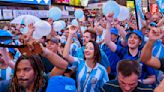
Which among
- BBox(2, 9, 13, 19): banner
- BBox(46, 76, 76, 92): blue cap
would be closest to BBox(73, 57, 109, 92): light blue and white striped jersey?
BBox(46, 76, 76, 92): blue cap

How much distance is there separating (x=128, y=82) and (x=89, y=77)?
132cm

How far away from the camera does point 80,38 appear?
28.0 ft

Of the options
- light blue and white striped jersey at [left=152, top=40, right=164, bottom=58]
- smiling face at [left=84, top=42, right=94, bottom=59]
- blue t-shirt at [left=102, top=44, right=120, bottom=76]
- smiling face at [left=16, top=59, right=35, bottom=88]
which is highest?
smiling face at [left=16, top=59, right=35, bottom=88]

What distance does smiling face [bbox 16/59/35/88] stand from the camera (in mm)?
2553

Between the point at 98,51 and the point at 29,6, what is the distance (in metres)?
17.4

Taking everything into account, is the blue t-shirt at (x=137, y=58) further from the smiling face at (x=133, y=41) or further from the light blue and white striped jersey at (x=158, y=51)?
the light blue and white striped jersey at (x=158, y=51)

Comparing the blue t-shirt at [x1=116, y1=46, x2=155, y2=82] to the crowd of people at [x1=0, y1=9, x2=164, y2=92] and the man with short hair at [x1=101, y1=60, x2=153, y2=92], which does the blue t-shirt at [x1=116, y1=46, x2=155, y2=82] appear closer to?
the crowd of people at [x1=0, y1=9, x2=164, y2=92]

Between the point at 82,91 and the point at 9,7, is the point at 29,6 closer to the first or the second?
the point at 9,7


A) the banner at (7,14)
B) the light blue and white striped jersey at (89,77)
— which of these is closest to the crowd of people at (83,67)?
the light blue and white striped jersey at (89,77)

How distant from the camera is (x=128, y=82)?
2.90m

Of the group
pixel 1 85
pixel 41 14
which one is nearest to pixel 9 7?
pixel 41 14

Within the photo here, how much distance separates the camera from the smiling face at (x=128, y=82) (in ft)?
9.51

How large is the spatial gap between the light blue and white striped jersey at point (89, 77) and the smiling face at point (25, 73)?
1636mm

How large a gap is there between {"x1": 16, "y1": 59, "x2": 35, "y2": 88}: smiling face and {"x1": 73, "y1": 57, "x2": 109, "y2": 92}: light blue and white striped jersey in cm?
164
